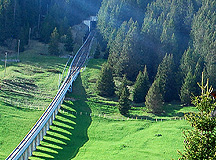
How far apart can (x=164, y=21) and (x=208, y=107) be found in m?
103

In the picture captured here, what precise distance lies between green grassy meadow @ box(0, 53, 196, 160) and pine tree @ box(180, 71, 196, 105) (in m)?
2.63

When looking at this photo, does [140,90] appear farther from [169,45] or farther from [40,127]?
[40,127]

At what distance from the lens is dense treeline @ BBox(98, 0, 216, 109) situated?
100375mm

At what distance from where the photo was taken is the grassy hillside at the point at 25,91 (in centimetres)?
7100

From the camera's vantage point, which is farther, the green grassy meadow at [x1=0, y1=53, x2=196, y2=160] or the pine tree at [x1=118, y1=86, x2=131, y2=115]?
the pine tree at [x1=118, y1=86, x2=131, y2=115]

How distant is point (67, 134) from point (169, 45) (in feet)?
174

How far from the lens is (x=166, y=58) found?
104 metres

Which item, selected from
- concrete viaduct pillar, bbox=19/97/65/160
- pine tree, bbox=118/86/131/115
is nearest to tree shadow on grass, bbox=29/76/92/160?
concrete viaduct pillar, bbox=19/97/65/160

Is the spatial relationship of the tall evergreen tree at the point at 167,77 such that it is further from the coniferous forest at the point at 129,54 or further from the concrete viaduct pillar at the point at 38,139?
the concrete viaduct pillar at the point at 38,139

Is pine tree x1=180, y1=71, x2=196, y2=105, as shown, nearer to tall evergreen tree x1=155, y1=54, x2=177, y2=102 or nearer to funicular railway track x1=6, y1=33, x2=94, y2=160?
tall evergreen tree x1=155, y1=54, x2=177, y2=102

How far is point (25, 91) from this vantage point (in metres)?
95.4

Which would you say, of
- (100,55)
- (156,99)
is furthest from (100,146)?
(100,55)

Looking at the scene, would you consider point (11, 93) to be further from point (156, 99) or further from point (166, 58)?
point (166, 58)

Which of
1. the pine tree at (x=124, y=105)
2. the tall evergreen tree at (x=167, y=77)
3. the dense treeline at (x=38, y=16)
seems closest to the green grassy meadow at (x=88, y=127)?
the pine tree at (x=124, y=105)
